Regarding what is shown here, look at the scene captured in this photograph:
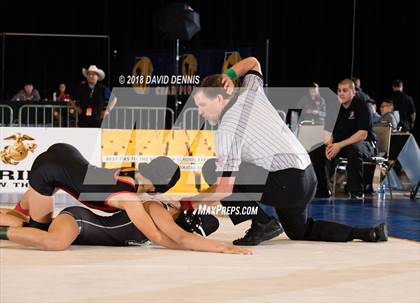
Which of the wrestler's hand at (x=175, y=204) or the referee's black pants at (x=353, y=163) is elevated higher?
the wrestler's hand at (x=175, y=204)

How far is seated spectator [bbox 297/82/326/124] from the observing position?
498 inches

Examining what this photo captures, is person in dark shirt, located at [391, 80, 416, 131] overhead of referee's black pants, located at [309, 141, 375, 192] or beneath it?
overhead

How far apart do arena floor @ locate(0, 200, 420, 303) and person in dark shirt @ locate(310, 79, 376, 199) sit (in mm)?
3734

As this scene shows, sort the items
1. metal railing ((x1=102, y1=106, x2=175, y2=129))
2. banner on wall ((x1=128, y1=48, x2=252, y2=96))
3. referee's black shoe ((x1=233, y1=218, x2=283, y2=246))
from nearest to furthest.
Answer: referee's black shoe ((x1=233, y1=218, x2=283, y2=246)) → metal railing ((x1=102, y1=106, x2=175, y2=129)) → banner on wall ((x1=128, y1=48, x2=252, y2=96))

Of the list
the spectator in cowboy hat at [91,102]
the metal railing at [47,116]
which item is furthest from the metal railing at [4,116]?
the spectator in cowboy hat at [91,102]

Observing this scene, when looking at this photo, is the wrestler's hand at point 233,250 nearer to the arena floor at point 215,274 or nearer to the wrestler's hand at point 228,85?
the arena floor at point 215,274

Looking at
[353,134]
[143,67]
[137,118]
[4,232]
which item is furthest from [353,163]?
[143,67]

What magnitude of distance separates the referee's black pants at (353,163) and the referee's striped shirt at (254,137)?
13.1 feet

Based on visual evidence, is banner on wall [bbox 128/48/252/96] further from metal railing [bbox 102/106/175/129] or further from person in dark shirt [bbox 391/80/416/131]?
person in dark shirt [bbox 391/80/416/131]

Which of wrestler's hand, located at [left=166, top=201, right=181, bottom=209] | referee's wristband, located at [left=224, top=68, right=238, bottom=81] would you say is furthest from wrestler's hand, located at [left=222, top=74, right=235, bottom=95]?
wrestler's hand, located at [left=166, top=201, right=181, bottom=209]

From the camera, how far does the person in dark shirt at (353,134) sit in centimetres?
954

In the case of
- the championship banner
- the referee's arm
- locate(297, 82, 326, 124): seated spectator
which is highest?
the referee's arm

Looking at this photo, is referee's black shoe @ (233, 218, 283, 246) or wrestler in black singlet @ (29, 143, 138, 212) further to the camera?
referee's black shoe @ (233, 218, 283, 246)

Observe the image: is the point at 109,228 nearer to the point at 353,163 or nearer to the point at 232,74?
the point at 232,74
